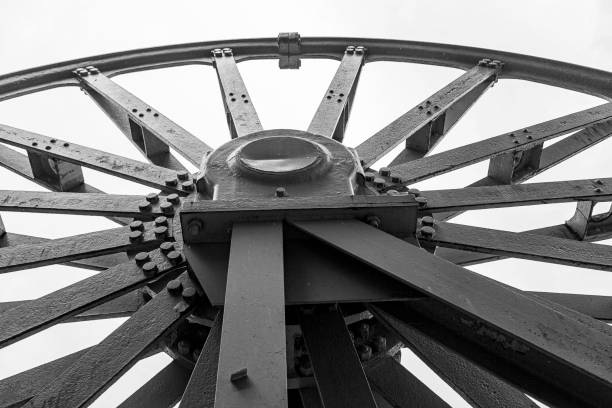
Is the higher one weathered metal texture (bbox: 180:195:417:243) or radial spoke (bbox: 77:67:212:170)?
radial spoke (bbox: 77:67:212:170)

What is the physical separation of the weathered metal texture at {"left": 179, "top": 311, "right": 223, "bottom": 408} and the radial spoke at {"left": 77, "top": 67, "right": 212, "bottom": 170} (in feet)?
7.46

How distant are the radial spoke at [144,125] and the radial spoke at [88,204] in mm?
805

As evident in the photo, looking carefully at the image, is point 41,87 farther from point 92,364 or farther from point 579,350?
point 579,350

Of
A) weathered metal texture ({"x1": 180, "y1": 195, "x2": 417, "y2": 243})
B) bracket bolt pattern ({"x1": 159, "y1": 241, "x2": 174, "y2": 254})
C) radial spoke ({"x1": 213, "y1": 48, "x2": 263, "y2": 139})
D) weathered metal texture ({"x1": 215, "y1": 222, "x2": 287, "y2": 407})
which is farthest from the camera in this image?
radial spoke ({"x1": 213, "y1": 48, "x2": 263, "y2": 139})

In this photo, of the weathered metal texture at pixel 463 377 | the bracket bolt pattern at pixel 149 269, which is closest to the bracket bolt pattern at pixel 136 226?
the bracket bolt pattern at pixel 149 269

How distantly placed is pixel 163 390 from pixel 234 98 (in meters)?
3.22

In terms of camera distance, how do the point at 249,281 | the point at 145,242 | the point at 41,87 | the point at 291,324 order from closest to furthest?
the point at 249,281
the point at 291,324
the point at 145,242
the point at 41,87

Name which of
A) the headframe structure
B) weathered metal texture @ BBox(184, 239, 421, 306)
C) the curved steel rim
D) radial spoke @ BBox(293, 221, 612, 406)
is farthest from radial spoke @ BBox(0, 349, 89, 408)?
the curved steel rim

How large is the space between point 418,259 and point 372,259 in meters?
0.25

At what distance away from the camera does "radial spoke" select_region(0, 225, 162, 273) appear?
4.25 m

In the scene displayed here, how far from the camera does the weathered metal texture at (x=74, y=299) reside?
12.0 feet

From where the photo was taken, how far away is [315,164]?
453 cm

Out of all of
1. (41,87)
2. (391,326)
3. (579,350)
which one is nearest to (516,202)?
(391,326)

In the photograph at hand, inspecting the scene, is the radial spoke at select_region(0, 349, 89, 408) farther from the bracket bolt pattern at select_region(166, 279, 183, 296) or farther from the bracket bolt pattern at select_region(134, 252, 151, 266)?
the bracket bolt pattern at select_region(166, 279, 183, 296)
